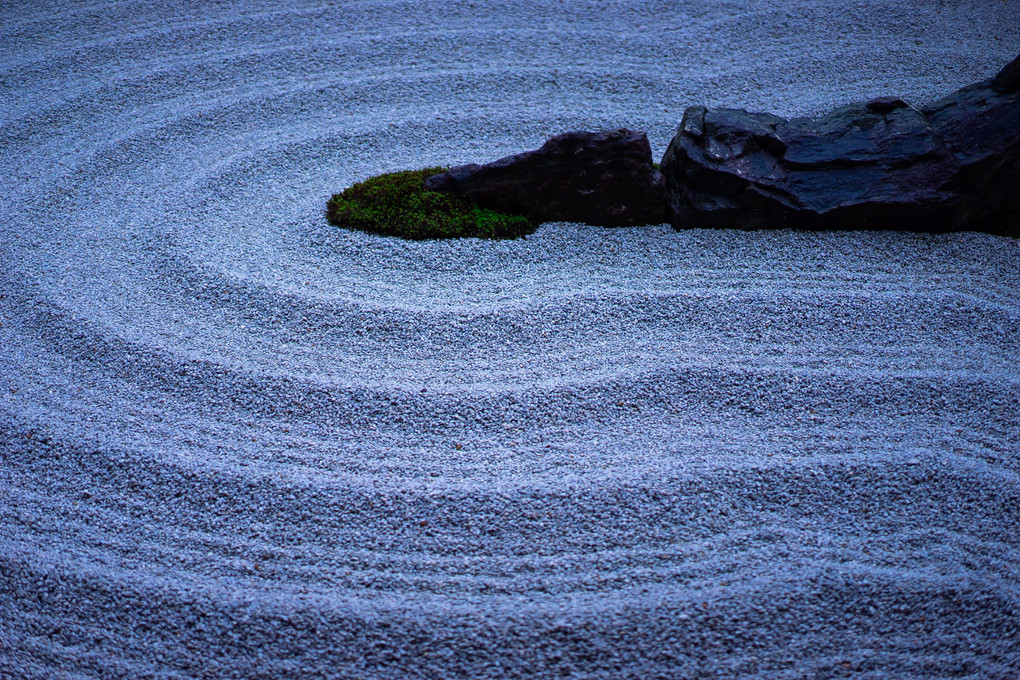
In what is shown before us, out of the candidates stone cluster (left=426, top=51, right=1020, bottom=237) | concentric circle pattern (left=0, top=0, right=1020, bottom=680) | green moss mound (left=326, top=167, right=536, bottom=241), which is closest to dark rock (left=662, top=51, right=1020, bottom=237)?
stone cluster (left=426, top=51, right=1020, bottom=237)

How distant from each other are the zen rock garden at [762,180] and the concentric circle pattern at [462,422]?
Answer: 205 mm

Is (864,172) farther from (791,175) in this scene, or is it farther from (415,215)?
(415,215)

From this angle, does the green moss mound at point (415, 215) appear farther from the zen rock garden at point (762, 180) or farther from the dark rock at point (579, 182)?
the dark rock at point (579, 182)

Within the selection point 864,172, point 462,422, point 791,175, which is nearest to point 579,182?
point 791,175

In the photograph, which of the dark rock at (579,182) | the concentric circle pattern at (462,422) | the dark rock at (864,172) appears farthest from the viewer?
the dark rock at (579,182)

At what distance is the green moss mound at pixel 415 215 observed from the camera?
6.19 metres

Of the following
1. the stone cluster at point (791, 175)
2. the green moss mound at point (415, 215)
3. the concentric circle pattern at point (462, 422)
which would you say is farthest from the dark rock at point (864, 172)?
the green moss mound at point (415, 215)

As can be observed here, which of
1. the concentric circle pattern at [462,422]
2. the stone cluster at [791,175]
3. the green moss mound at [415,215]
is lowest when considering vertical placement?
the concentric circle pattern at [462,422]

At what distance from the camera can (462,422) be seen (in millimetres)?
4559

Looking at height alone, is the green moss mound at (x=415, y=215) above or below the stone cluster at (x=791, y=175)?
below

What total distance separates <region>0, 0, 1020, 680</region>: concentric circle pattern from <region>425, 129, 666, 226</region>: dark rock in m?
0.18

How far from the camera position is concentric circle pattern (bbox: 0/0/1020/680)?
135 inches

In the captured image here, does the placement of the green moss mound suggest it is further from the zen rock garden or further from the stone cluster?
the stone cluster

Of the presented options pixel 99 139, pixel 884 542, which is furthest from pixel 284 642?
pixel 99 139
